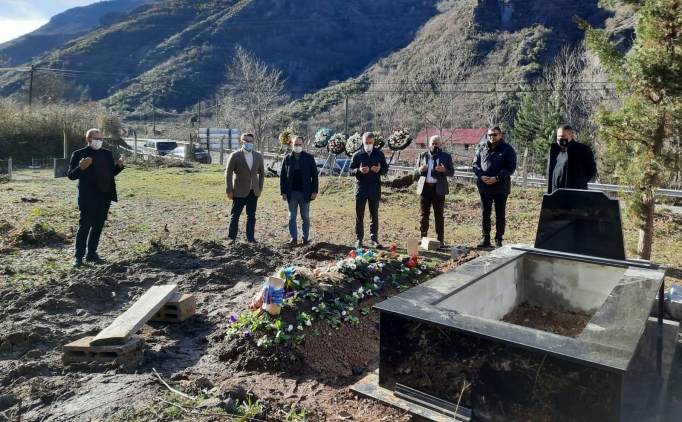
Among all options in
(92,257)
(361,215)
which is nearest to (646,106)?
(361,215)

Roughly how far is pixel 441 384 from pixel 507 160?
5170 mm

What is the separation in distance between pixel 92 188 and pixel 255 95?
39743mm

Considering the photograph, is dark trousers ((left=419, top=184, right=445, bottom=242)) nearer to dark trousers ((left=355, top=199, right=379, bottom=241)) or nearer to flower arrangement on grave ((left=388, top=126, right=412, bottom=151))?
dark trousers ((left=355, top=199, right=379, bottom=241))

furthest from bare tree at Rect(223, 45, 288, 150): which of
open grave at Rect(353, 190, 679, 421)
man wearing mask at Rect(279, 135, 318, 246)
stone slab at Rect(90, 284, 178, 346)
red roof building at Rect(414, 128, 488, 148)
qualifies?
open grave at Rect(353, 190, 679, 421)

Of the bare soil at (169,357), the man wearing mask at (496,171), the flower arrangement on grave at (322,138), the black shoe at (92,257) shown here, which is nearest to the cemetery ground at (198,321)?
the bare soil at (169,357)

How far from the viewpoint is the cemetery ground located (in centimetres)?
331

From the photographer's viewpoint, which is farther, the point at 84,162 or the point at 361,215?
the point at 361,215

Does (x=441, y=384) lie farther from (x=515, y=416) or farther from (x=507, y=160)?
(x=507, y=160)

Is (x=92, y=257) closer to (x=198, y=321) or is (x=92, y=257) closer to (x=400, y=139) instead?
(x=198, y=321)

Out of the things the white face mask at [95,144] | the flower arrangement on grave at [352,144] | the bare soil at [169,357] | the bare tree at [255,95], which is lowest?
the bare soil at [169,357]

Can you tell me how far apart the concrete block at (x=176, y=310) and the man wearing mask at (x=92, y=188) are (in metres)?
2.56

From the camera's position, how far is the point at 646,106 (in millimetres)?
6273

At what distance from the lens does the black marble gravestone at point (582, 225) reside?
4652 millimetres

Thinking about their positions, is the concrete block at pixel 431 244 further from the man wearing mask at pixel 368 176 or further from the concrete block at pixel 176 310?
the concrete block at pixel 176 310
